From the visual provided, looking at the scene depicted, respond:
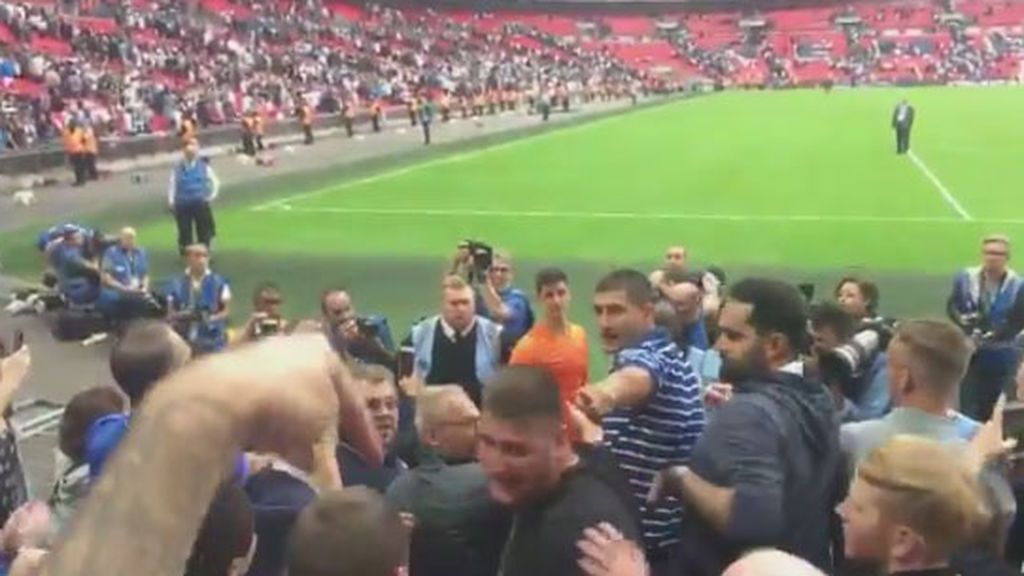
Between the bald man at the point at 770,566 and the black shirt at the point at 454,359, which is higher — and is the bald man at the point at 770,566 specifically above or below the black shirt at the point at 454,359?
above

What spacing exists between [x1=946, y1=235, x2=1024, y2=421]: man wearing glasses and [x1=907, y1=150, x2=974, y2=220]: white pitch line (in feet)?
48.5

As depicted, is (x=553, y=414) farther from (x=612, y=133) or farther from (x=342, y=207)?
(x=612, y=133)

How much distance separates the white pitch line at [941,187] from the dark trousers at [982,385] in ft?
50.7

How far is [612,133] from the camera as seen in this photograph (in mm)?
45812

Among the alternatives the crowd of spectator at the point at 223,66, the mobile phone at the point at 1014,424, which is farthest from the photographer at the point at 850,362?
the crowd of spectator at the point at 223,66

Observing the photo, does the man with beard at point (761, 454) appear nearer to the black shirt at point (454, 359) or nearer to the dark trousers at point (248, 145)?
the black shirt at point (454, 359)

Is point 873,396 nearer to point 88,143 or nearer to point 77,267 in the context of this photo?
point 77,267

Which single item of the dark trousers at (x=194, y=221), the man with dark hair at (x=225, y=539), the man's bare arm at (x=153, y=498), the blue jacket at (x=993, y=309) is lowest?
the dark trousers at (x=194, y=221)

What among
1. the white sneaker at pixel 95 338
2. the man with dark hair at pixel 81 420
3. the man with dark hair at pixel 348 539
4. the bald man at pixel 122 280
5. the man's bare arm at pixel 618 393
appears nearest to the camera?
the man with dark hair at pixel 348 539

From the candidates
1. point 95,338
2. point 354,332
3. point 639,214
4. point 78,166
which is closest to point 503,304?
point 354,332

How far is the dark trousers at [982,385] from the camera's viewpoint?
8.86m

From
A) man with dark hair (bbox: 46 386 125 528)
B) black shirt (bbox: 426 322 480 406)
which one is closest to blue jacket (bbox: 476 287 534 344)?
black shirt (bbox: 426 322 480 406)

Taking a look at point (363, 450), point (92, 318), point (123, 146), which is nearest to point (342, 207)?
point (123, 146)

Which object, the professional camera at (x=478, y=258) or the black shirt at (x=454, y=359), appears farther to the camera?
the professional camera at (x=478, y=258)
